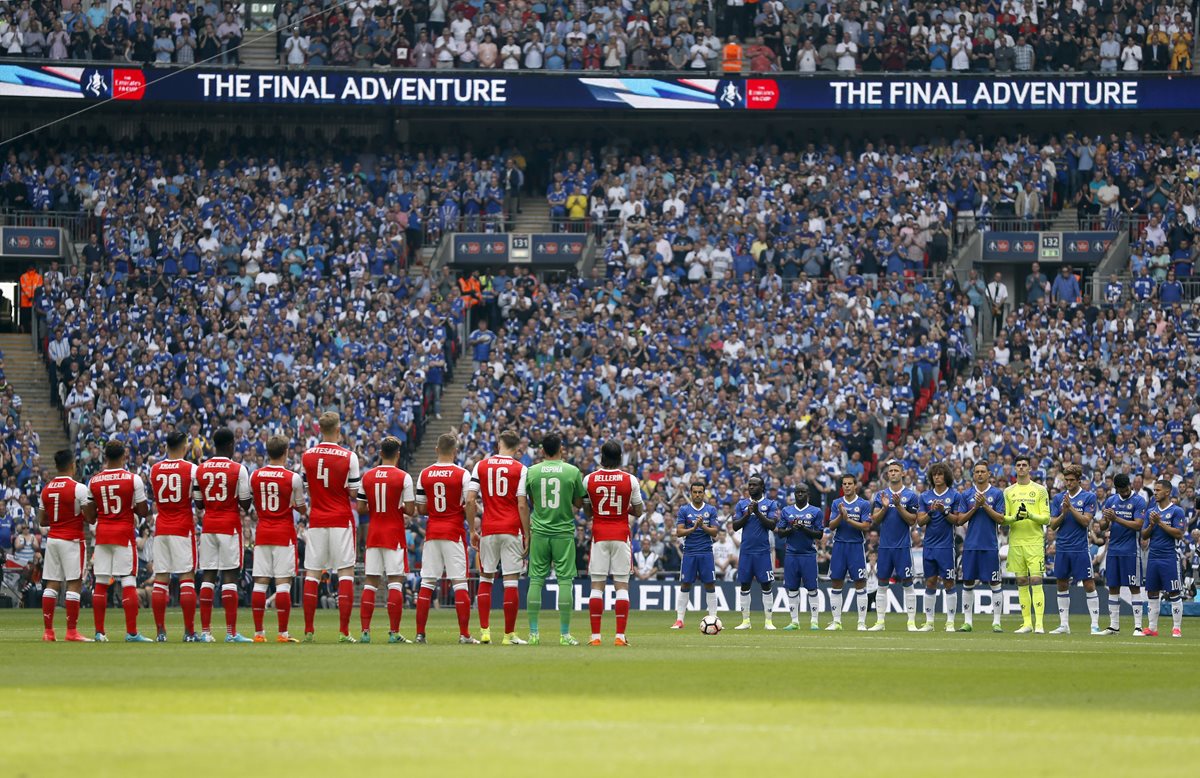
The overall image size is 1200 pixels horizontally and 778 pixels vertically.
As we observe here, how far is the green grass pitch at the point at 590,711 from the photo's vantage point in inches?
424

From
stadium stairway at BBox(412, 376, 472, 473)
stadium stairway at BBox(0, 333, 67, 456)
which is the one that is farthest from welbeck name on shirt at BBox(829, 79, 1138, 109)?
stadium stairway at BBox(0, 333, 67, 456)

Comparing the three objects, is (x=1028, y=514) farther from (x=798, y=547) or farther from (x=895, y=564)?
(x=798, y=547)

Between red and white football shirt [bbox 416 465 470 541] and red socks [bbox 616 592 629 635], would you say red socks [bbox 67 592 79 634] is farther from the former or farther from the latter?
red socks [bbox 616 592 629 635]

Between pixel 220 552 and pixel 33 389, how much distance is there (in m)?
26.0

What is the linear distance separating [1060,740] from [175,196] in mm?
40230

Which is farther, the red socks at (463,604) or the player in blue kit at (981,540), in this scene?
the player in blue kit at (981,540)

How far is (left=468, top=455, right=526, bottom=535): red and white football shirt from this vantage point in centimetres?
2180

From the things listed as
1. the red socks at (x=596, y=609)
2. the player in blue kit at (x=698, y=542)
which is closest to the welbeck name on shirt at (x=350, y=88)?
the player in blue kit at (x=698, y=542)

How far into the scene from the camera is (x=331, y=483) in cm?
2191

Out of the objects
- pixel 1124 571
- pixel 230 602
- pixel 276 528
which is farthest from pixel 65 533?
pixel 1124 571

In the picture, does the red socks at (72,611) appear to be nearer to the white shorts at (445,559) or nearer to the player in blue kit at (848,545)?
the white shorts at (445,559)

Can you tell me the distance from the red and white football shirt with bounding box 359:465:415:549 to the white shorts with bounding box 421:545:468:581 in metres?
0.42

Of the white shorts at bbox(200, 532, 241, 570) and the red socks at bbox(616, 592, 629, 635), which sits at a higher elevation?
the white shorts at bbox(200, 532, 241, 570)

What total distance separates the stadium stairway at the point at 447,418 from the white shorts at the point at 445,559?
2149 centimetres
